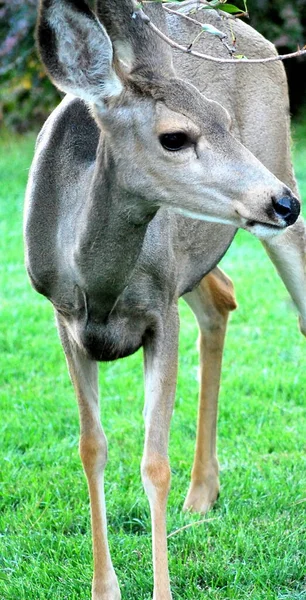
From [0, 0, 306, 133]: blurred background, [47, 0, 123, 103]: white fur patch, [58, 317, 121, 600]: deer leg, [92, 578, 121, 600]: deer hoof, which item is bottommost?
[0, 0, 306, 133]: blurred background

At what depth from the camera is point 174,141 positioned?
3.77 meters

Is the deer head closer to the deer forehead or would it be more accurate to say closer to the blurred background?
the deer forehead

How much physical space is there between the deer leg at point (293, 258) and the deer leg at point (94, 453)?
124 centimetres

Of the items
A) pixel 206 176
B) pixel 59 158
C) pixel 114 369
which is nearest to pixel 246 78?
pixel 59 158

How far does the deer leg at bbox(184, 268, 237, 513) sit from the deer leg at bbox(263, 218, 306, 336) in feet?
1.61

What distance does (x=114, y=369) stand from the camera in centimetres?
753

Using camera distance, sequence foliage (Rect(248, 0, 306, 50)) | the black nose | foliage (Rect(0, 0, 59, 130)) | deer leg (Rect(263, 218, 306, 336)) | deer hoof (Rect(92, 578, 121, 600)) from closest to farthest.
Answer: the black nose
deer hoof (Rect(92, 578, 121, 600))
deer leg (Rect(263, 218, 306, 336))
foliage (Rect(0, 0, 59, 130))
foliage (Rect(248, 0, 306, 50))

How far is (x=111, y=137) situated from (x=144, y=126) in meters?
0.16

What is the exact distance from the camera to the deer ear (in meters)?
3.75

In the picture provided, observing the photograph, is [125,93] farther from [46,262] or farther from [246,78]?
[246,78]

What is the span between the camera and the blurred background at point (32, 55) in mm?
15203

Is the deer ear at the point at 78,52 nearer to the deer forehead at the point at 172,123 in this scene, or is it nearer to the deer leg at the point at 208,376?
the deer forehead at the point at 172,123

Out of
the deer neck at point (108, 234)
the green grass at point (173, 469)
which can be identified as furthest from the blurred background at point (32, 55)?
the deer neck at point (108, 234)

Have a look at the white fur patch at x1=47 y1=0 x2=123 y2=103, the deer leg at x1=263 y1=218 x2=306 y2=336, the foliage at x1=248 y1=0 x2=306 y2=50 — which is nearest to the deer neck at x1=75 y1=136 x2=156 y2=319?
the white fur patch at x1=47 y1=0 x2=123 y2=103
